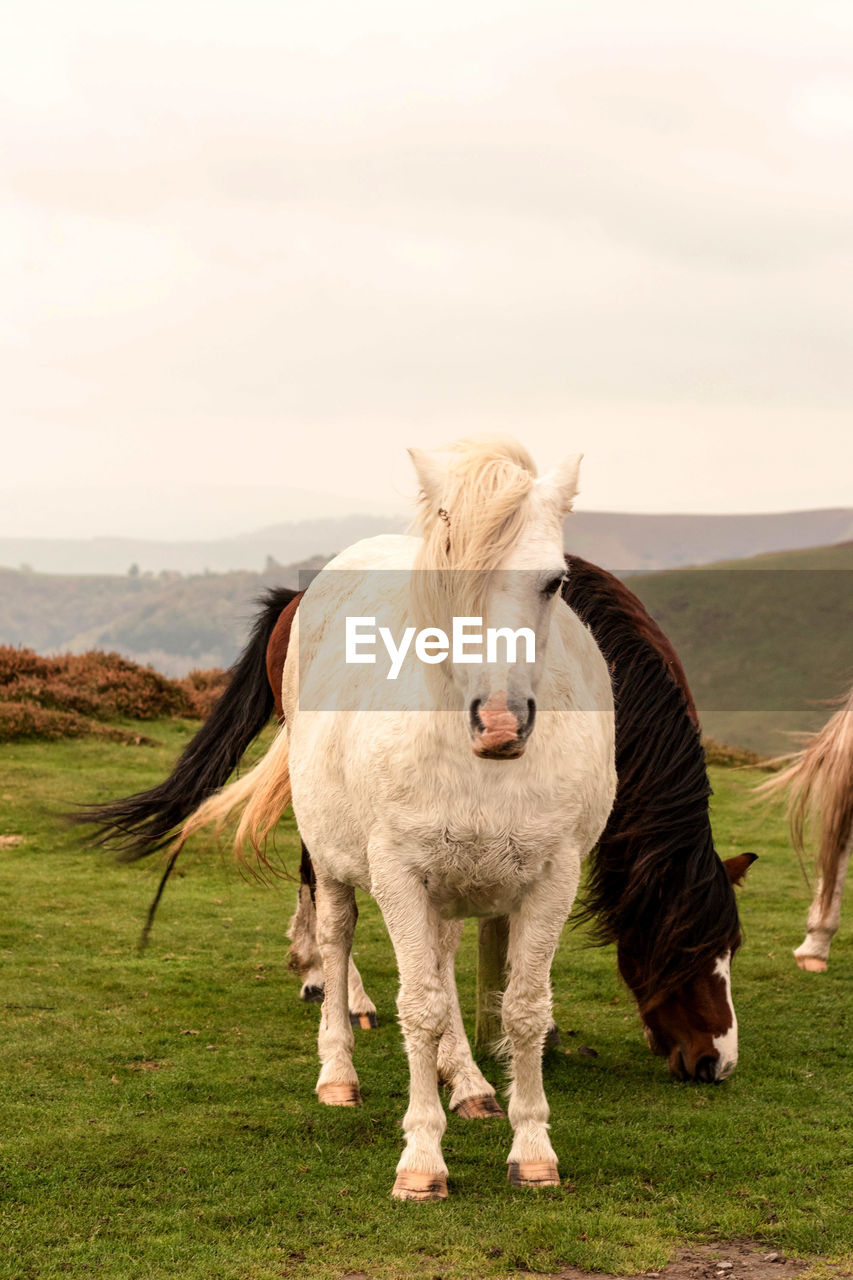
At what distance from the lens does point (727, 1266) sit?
3.68 m

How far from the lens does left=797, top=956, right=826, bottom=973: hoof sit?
7734mm

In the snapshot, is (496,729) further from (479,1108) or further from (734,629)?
(734,629)

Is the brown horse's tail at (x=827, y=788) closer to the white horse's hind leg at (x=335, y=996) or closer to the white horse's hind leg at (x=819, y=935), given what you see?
the white horse's hind leg at (x=819, y=935)

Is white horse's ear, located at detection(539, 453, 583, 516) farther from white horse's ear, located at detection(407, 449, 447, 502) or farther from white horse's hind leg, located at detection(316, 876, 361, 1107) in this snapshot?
white horse's hind leg, located at detection(316, 876, 361, 1107)

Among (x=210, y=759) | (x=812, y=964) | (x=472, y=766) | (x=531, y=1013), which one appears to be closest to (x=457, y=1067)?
(x=531, y=1013)

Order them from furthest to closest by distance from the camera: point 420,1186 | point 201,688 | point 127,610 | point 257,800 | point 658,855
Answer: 1. point 127,610
2. point 201,688
3. point 257,800
4. point 658,855
5. point 420,1186

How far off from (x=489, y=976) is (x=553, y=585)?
2903 mm

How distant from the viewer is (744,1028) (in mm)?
6496

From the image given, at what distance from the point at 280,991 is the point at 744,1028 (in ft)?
8.86

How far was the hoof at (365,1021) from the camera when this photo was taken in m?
6.54

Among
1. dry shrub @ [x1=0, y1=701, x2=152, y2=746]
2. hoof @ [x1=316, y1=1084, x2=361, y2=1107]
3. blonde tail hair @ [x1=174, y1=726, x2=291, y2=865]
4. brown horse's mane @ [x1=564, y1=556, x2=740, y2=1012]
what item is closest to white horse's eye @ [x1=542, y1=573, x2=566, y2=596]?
brown horse's mane @ [x1=564, y1=556, x2=740, y2=1012]

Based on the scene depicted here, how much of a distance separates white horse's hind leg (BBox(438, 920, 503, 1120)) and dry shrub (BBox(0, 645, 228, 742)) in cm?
858

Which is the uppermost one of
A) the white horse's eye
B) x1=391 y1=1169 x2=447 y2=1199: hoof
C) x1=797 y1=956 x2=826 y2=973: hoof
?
the white horse's eye

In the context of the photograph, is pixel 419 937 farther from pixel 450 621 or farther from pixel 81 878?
pixel 81 878
